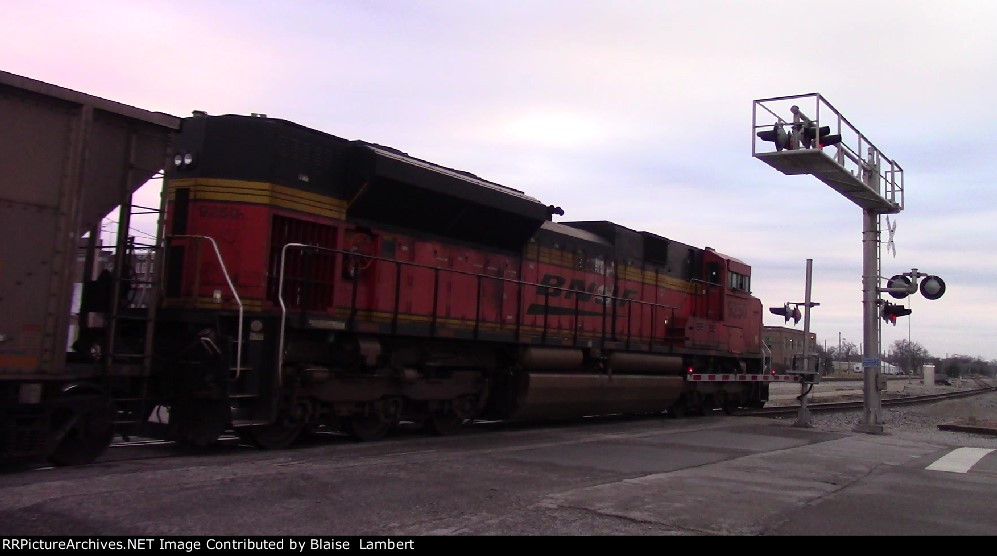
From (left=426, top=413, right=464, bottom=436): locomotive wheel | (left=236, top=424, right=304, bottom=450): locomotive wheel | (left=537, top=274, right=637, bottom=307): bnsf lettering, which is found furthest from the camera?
(left=537, top=274, right=637, bottom=307): bnsf lettering

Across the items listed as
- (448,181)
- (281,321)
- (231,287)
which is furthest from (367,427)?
(448,181)

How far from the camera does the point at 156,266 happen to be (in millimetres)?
8508

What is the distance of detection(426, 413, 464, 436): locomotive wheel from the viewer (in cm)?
1228

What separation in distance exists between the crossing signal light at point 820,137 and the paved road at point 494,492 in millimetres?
6200

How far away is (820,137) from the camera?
14953mm

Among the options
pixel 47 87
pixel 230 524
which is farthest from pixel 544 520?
pixel 47 87

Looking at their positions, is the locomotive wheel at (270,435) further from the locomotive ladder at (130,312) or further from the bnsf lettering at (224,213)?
the bnsf lettering at (224,213)

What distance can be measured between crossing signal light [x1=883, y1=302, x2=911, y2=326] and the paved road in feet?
19.5

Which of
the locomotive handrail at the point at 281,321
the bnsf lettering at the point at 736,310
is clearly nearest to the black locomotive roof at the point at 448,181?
the locomotive handrail at the point at 281,321

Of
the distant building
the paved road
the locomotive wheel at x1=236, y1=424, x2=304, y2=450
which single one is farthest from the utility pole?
the distant building

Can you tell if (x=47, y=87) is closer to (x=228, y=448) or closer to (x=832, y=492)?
(x=228, y=448)

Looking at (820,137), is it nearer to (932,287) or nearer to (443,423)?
(932,287)

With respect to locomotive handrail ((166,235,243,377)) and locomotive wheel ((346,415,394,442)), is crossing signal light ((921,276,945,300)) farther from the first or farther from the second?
locomotive handrail ((166,235,243,377))

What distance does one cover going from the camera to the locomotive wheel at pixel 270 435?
32.1ft
